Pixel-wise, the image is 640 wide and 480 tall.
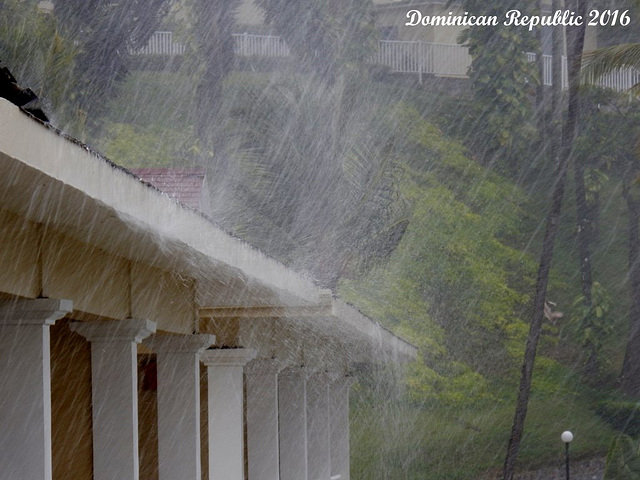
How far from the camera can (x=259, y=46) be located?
4709cm

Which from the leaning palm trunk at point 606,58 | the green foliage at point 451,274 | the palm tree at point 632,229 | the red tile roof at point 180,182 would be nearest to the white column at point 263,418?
the red tile roof at point 180,182

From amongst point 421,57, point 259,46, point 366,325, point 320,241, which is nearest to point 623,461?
point 320,241

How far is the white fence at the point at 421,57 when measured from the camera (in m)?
46.9

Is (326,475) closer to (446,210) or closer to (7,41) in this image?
(7,41)

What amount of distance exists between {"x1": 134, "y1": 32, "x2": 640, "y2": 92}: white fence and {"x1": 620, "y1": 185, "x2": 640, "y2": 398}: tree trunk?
6107 mm

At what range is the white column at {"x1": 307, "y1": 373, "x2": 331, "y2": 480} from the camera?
1559cm

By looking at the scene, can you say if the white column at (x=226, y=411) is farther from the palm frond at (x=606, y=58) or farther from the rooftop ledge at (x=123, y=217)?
the palm frond at (x=606, y=58)

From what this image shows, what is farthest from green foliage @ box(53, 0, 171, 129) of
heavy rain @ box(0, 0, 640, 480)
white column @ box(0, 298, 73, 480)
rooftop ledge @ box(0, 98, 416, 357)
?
white column @ box(0, 298, 73, 480)

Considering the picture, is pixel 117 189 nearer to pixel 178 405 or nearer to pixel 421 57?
pixel 178 405

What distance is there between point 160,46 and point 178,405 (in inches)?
1524

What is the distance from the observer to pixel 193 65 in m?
41.8

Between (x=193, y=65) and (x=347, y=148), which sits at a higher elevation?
(x=193, y=65)

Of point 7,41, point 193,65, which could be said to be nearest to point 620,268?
point 193,65

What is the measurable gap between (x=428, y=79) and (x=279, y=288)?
43203 mm
